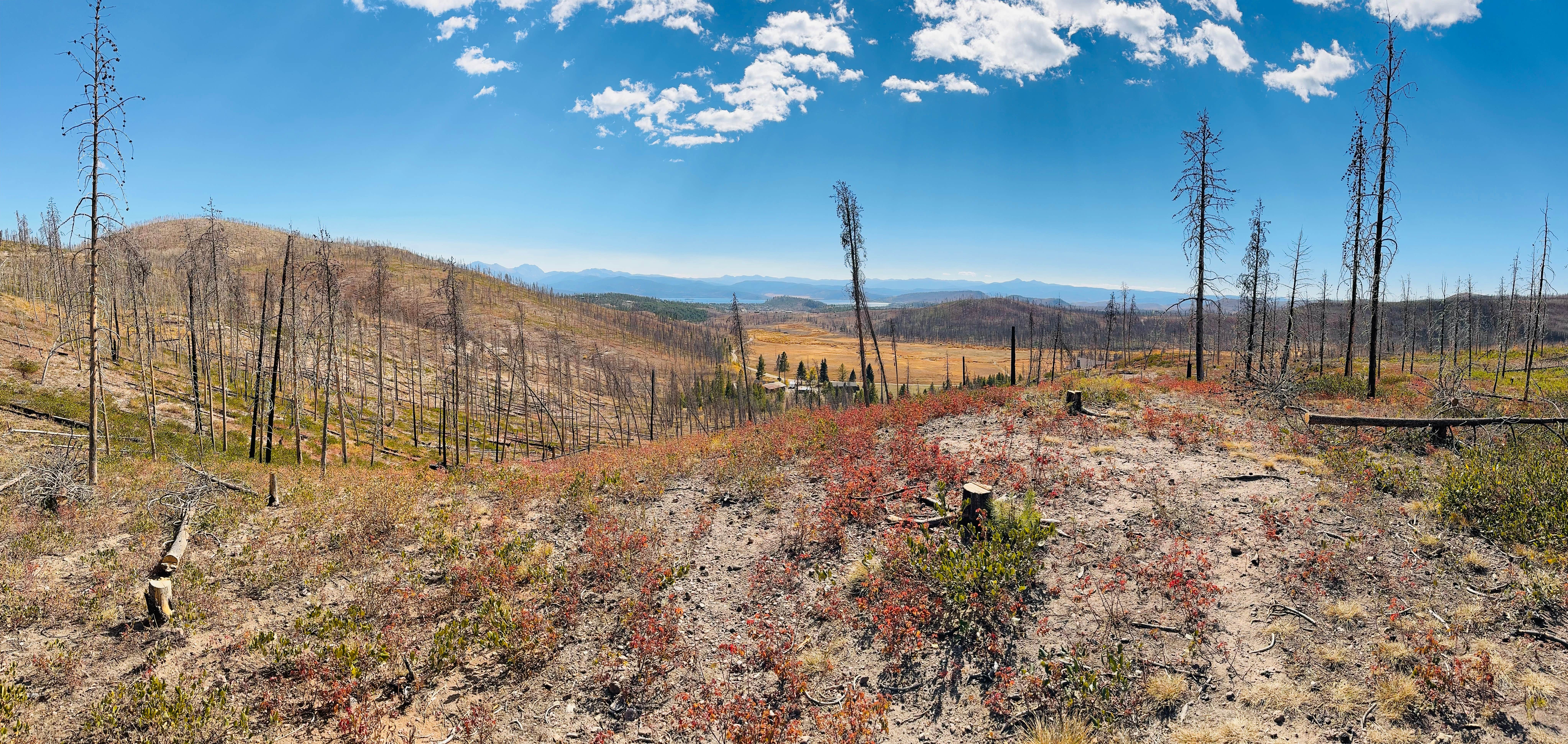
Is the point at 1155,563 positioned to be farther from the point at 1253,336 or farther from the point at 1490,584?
the point at 1253,336

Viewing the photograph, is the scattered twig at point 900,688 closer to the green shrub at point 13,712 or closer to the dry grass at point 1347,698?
the dry grass at point 1347,698

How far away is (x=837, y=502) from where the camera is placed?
1254 cm

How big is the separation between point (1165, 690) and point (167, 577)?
1537cm

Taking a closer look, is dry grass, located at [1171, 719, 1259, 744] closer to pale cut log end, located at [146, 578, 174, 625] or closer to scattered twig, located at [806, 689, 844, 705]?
scattered twig, located at [806, 689, 844, 705]

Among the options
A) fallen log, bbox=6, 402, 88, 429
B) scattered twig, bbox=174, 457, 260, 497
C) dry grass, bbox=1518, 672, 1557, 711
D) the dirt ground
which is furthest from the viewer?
fallen log, bbox=6, 402, 88, 429

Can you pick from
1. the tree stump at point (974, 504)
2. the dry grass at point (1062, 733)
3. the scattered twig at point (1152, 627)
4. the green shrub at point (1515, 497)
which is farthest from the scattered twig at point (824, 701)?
the green shrub at point (1515, 497)

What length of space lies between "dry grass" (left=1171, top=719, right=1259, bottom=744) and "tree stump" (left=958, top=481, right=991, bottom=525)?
439 centimetres

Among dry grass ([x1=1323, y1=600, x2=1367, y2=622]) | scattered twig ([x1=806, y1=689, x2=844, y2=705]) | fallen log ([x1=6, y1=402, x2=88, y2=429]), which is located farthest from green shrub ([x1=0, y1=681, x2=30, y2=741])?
fallen log ([x1=6, y1=402, x2=88, y2=429])

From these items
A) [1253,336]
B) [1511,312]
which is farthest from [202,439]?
[1511,312]

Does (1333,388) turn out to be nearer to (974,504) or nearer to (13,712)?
(974,504)

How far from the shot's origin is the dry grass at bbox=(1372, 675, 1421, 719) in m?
6.21

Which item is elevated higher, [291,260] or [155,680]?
[291,260]

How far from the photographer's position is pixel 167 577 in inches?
396

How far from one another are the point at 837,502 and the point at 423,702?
7.79 meters
